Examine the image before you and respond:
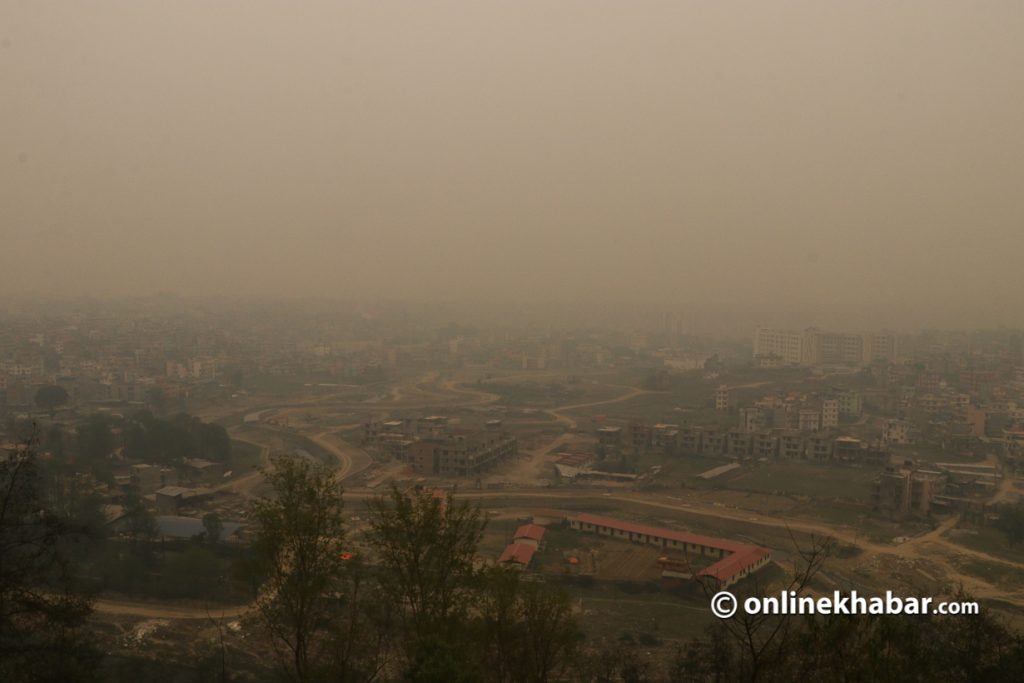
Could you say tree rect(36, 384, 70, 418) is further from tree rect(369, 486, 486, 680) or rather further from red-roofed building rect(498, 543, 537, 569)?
tree rect(369, 486, 486, 680)

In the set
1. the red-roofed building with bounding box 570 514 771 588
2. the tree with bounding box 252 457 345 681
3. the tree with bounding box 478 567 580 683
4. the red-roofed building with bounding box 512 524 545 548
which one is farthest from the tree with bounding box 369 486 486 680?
the red-roofed building with bounding box 512 524 545 548

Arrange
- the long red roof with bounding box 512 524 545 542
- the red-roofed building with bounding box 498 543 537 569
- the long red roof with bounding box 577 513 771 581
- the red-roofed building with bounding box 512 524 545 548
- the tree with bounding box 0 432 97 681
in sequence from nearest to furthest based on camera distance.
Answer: the tree with bounding box 0 432 97 681 → the long red roof with bounding box 577 513 771 581 → the red-roofed building with bounding box 498 543 537 569 → the red-roofed building with bounding box 512 524 545 548 → the long red roof with bounding box 512 524 545 542

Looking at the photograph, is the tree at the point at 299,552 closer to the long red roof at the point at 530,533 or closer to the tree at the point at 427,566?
the tree at the point at 427,566

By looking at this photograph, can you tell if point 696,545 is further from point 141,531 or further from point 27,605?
point 27,605

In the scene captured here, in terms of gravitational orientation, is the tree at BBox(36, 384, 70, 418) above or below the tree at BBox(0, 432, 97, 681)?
below

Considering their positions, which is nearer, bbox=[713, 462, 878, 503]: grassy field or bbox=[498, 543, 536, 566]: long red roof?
bbox=[498, 543, 536, 566]: long red roof

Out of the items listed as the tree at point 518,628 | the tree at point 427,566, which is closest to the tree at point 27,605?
the tree at point 427,566

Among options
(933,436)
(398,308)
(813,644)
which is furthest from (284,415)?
(398,308)
